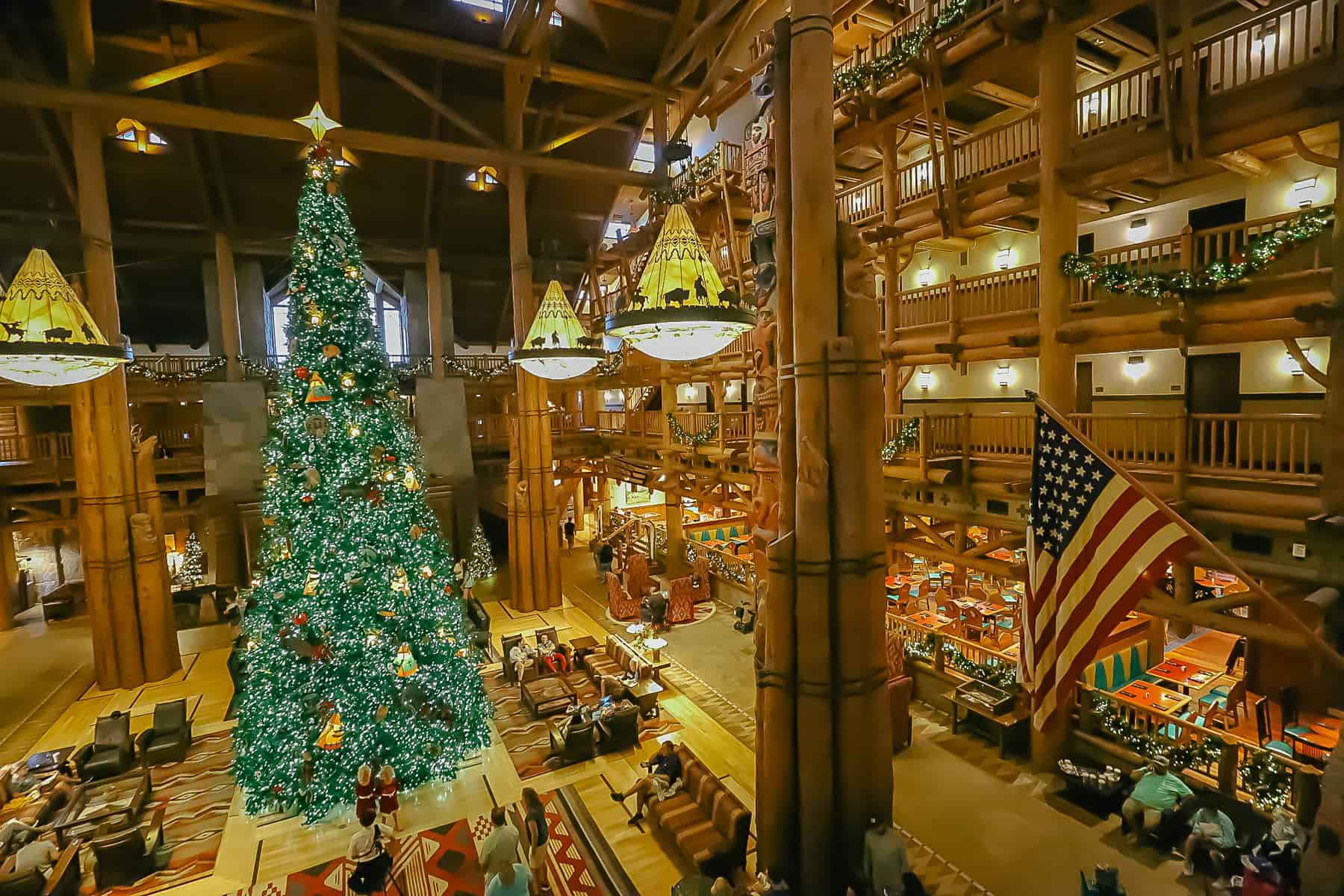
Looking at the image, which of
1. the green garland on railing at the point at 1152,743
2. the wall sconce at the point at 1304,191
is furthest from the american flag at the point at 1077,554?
the wall sconce at the point at 1304,191

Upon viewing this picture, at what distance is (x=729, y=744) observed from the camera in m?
9.05

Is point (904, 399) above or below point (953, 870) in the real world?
above

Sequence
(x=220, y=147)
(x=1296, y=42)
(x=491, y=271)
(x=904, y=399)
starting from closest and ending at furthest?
(x=1296, y=42)
(x=220, y=147)
(x=904, y=399)
(x=491, y=271)

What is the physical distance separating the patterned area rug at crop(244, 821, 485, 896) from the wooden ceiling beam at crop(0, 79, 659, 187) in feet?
39.4

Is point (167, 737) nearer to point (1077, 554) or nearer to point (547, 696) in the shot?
point (547, 696)

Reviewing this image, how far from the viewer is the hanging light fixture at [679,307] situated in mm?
5465

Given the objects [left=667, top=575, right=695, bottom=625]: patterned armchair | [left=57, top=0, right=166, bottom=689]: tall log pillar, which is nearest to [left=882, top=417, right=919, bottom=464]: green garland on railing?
[left=667, top=575, right=695, bottom=625]: patterned armchair


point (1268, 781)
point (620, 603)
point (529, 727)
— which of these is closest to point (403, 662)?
point (529, 727)

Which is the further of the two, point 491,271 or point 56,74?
point 491,271

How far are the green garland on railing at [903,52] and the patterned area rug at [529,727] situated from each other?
32.6 feet

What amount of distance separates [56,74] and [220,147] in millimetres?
2925

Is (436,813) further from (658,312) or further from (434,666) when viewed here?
(658,312)

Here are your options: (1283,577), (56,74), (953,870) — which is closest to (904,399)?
(1283,577)

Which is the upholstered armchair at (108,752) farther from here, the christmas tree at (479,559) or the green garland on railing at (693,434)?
the green garland on railing at (693,434)
